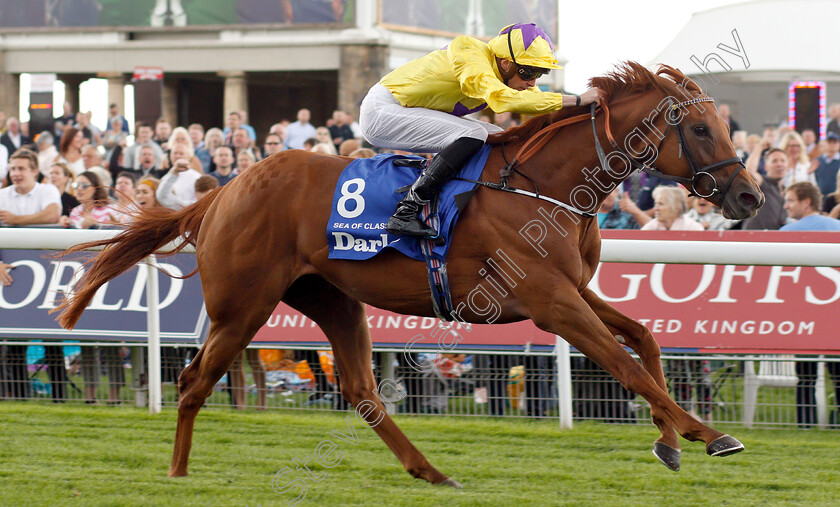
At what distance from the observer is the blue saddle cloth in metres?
3.90

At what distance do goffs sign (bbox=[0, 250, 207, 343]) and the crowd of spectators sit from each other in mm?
114

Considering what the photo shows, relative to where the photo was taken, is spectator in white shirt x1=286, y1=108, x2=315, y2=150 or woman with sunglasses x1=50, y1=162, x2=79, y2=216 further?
spectator in white shirt x1=286, y1=108, x2=315, y2=150

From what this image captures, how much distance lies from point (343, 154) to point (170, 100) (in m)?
11.2

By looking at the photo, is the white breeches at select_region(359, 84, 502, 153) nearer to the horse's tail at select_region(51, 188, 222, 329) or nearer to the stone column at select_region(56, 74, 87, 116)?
the horse's tail at select_region(51, 188, 222, 329)

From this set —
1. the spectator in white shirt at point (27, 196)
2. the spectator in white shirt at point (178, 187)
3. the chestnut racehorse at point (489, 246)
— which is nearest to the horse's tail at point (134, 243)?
the chestnut racehorse at point (489, 246)

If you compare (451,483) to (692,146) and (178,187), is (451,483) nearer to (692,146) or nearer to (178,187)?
(692,146)

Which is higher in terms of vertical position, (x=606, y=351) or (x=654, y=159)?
(x=654, y=159)

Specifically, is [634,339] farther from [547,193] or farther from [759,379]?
[759,379]

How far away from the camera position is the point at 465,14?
17.7 m

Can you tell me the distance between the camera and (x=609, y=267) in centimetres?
551

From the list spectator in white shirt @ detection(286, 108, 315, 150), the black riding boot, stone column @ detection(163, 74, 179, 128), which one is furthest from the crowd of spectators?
stone column @ detection(163, 74, 179, 128)

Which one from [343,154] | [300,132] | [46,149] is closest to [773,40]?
[300,132]

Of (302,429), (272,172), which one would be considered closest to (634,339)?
(272,172)

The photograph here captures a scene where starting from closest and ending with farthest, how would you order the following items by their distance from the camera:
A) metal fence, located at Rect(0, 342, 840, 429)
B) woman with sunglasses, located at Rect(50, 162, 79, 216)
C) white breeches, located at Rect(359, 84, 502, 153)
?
1. white breeches, located at Rect(359, 84, 502, 153)
2. metal fence, located at Rect(0, 342, 840, 429)
3. woman with sunglasses, located at Rect(50, 162, 79, 216)
